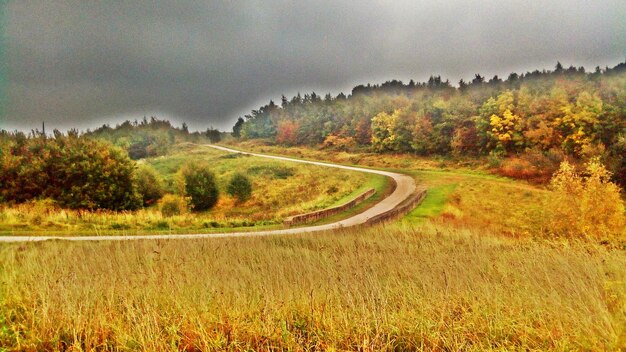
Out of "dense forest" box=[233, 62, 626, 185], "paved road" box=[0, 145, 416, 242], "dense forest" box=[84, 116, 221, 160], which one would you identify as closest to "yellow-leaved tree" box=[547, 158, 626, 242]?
"dense forest" box=[233, 62, 626, 185]

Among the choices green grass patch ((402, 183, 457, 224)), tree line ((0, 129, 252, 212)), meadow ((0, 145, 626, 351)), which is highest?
tree line ((0, 129, 252, 212))

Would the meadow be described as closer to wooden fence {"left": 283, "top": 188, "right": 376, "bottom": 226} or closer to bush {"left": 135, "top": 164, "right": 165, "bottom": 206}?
wooden fence {"left": 283, "top": 188, "right": 376, "bottom": 226}

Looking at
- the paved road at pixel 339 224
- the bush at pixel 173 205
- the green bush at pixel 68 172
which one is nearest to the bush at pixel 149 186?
the bush at pixel 173 205

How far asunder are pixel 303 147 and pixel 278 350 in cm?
4904

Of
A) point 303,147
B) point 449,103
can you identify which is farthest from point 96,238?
point 303,147

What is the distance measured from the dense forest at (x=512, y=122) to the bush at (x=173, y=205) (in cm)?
2046

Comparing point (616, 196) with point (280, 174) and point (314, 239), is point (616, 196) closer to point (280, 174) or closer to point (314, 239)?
point (314, 239)

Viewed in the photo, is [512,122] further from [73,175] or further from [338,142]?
[73,175]

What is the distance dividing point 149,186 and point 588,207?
31.2 metres

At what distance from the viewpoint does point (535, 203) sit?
782 inches

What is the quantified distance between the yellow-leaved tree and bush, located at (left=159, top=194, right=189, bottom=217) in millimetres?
23357

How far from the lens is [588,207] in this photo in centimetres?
1727

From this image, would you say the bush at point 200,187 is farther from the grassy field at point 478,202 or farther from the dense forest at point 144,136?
the grassy field at point 478,202

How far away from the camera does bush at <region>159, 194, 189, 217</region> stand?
2795 centimetres
